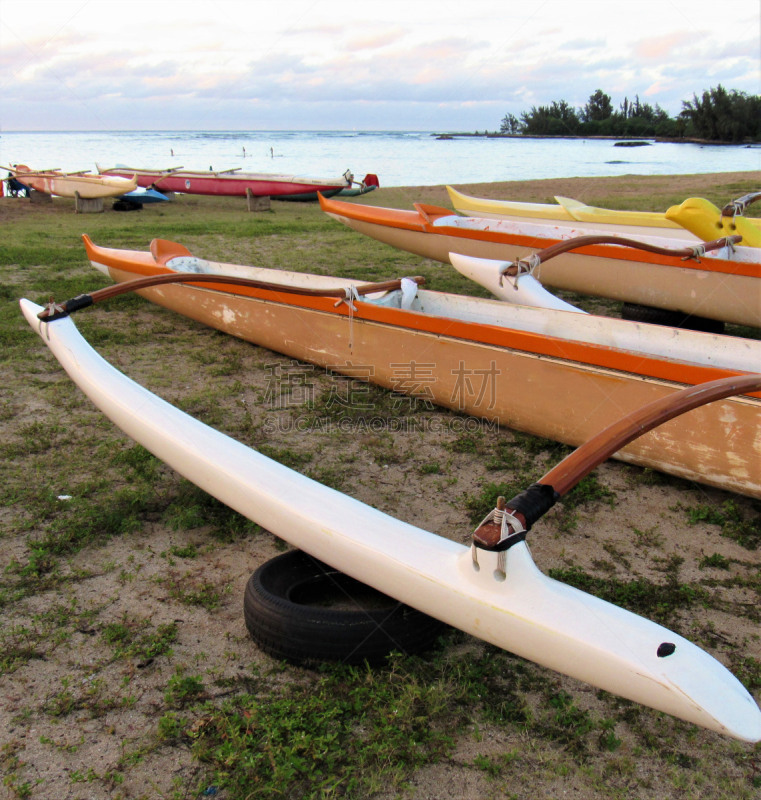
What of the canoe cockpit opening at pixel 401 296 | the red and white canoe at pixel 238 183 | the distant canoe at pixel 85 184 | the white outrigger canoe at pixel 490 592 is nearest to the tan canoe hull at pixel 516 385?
the canoe cockpit opening at pixel 401 296

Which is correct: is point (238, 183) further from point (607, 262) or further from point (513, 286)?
point (513, 286)

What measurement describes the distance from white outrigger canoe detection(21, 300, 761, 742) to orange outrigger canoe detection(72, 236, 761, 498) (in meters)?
0.86

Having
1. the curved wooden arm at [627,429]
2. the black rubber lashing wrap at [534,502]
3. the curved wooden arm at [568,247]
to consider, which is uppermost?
the curved wooden arm at [568,247]

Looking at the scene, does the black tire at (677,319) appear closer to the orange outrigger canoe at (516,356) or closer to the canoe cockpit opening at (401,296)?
the orange outrigger canoe at (516,356)

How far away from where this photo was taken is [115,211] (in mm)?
11211

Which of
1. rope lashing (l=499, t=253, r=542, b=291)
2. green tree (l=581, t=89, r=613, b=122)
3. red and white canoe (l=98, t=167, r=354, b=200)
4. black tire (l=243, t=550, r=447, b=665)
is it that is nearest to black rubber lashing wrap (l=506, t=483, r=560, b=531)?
black tire (l=243, t=550, r=447, b=665)

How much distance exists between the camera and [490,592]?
63.7 inches

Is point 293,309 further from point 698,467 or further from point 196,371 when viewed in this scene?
point 698,467

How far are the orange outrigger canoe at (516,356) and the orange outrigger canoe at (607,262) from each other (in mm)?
991

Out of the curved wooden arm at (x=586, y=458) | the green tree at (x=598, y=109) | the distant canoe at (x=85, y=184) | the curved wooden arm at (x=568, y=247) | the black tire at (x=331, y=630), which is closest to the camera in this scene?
the curved wooden arm at (x=586, y=458)

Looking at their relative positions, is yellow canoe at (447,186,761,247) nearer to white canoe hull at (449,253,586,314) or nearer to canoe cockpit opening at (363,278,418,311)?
white canoe hull at (449,253,586,314)

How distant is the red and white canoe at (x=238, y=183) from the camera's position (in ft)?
39.2

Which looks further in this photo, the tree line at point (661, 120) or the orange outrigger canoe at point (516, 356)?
the tree line at point (661, 120)

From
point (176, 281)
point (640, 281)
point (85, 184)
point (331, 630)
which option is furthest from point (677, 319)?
point (85, 184)
